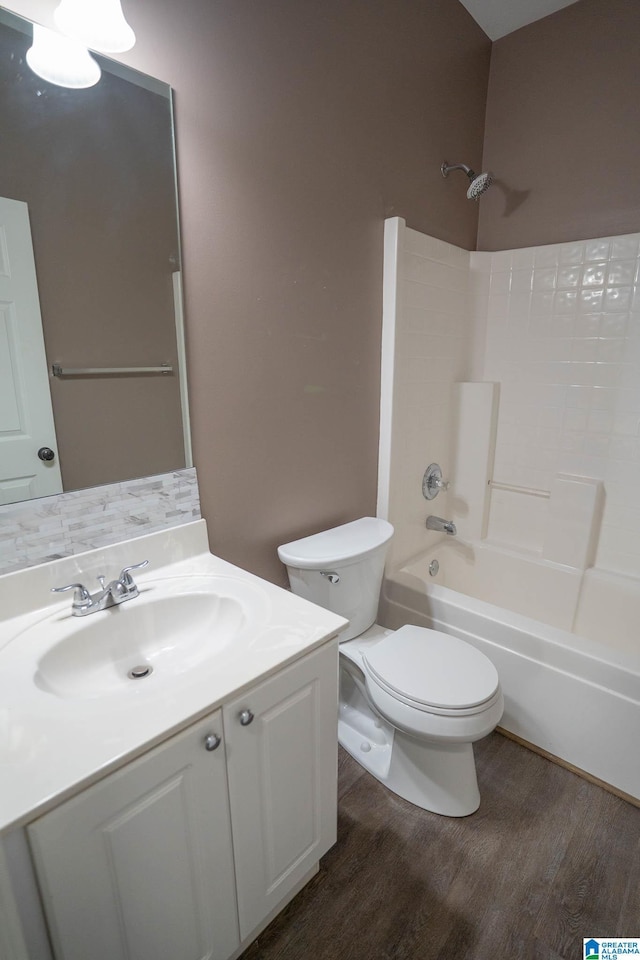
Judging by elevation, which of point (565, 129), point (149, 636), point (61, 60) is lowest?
point (149, 636)

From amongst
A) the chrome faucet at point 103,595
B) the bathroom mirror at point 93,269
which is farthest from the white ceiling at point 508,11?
the chrome faucet at point 103,595

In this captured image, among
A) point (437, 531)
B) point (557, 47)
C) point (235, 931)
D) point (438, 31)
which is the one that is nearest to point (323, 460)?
point (437, 531)

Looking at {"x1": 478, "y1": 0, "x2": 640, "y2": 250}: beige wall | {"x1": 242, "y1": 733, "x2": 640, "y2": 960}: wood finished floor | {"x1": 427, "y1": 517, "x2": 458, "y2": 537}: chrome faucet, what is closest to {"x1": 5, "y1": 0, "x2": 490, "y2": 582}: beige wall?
{"x1": 478, "y1": 0, "x2": 640, "y2": 250}: beige wall

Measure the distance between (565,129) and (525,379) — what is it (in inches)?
41.8

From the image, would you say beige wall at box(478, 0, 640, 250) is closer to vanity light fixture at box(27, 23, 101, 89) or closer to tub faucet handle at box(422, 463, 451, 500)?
tub faucet handle at box(422, 463, 451, 500)

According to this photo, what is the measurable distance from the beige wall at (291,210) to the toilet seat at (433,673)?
0.46 meters

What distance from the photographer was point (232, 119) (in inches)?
53.3

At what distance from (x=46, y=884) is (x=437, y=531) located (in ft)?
6.82

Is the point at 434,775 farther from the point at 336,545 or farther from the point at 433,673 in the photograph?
the point at 336,545

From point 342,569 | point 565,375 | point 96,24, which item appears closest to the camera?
point 96,24

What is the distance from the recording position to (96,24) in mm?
1021

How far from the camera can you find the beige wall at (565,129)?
1983 mm

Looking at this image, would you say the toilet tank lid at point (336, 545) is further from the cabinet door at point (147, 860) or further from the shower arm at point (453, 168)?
the shower arm at point (453, 168)

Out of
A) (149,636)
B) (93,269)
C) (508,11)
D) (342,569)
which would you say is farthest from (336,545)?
(508,11)
